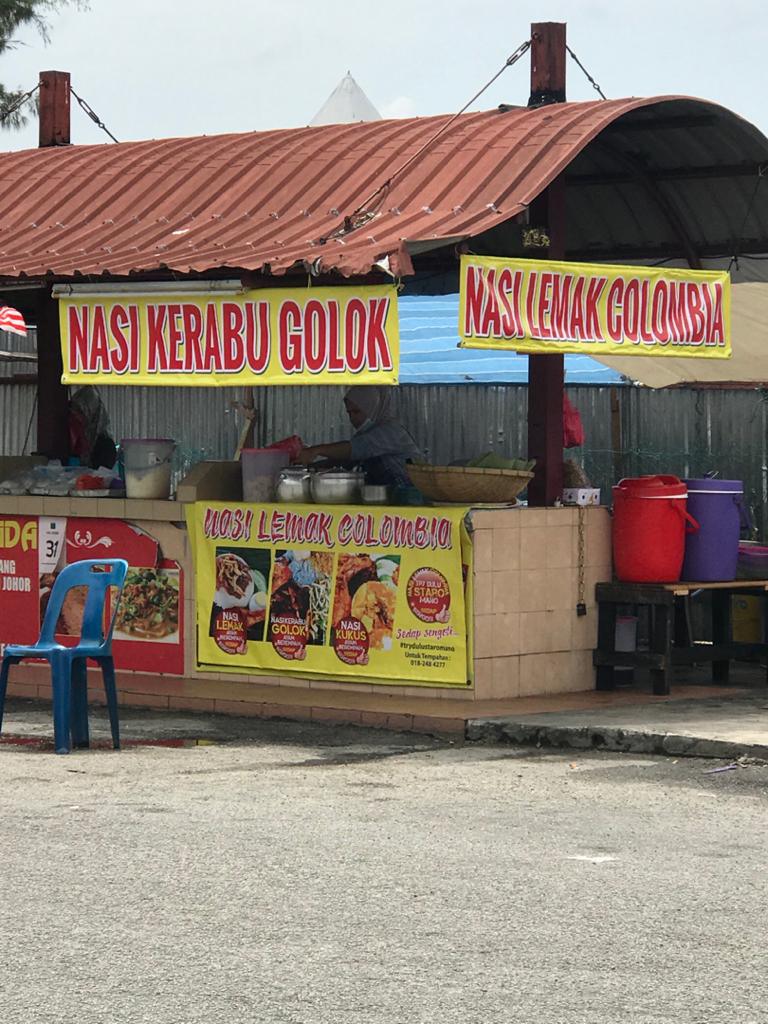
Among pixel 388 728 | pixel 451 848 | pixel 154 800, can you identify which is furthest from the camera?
pixel 388 728

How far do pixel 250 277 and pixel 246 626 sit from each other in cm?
248

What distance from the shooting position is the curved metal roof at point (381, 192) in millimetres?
13094

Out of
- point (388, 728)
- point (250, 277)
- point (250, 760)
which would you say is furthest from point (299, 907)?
point (250, 277)

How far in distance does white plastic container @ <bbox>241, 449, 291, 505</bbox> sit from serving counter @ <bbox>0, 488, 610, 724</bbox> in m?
0.28

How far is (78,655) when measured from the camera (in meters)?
11.3

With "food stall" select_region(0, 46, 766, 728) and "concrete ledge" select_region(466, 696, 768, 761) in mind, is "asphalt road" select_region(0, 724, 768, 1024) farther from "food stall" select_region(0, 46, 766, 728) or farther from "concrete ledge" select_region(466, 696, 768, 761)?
"food stall" select_region(0, 46, 766, 728)

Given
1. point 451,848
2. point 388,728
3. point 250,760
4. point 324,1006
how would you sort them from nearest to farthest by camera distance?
1. point 324,1006
2. point 451,848
3. point 250,760
4. point 388,728

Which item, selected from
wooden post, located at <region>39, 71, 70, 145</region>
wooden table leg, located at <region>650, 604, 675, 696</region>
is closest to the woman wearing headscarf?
wooden table leg, located at <region>650, 604, 675, 696</region>

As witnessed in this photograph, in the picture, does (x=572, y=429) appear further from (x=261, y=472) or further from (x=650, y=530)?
(x=261, y=472)

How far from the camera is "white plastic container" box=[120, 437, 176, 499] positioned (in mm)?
14531

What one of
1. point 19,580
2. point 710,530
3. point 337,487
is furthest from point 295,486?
point 710,530

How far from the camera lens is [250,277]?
12.9 meters

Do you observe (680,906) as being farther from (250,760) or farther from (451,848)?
(250,760)

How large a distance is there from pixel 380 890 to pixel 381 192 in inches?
281
